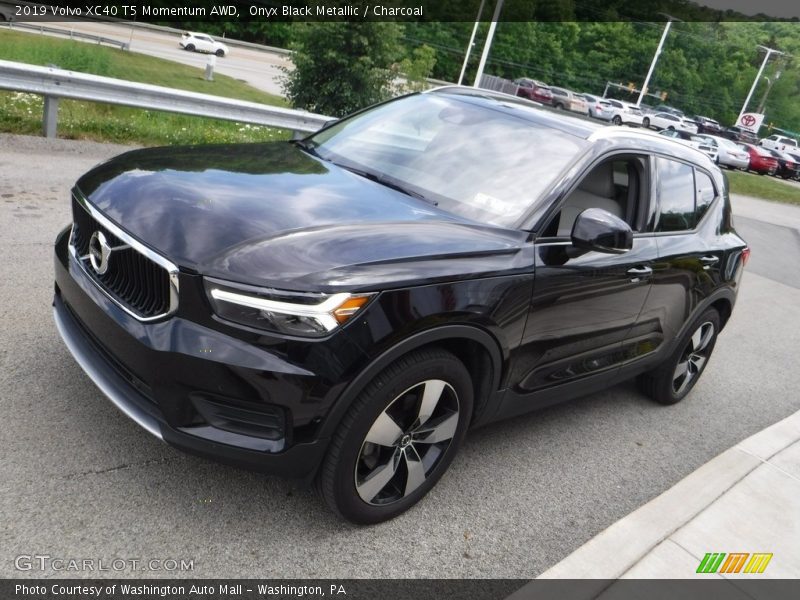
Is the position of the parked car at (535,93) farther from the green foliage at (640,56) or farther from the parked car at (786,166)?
the parked car at (786,166)

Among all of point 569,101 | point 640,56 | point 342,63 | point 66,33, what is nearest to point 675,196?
point 342,63

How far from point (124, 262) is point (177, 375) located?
1.84ft

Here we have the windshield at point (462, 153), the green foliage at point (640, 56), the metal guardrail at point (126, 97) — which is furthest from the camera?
the green foliage at point (640, 56)

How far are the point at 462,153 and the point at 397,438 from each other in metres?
→ 1.66

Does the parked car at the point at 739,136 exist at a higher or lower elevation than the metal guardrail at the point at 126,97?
lower

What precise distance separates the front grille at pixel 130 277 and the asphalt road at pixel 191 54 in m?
24.5

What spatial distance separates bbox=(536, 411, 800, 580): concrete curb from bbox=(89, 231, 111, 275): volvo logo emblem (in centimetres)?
220

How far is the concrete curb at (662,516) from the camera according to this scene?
3094 mm

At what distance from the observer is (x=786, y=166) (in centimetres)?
3800

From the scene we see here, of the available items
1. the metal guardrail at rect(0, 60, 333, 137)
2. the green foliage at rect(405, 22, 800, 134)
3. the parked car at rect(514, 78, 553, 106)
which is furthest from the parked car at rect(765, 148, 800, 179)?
the metal guardrail at rect(0, 60, 333, 137)

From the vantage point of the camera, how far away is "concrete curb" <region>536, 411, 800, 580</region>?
3.09 m

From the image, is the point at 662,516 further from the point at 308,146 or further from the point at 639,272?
the point at 308,146

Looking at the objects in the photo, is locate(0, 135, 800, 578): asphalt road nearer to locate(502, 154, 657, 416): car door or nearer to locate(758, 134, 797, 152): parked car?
locate(502, 154, 657, 416): car door

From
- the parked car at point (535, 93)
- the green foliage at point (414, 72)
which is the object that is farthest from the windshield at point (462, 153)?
the parked car at point (535, 93)
